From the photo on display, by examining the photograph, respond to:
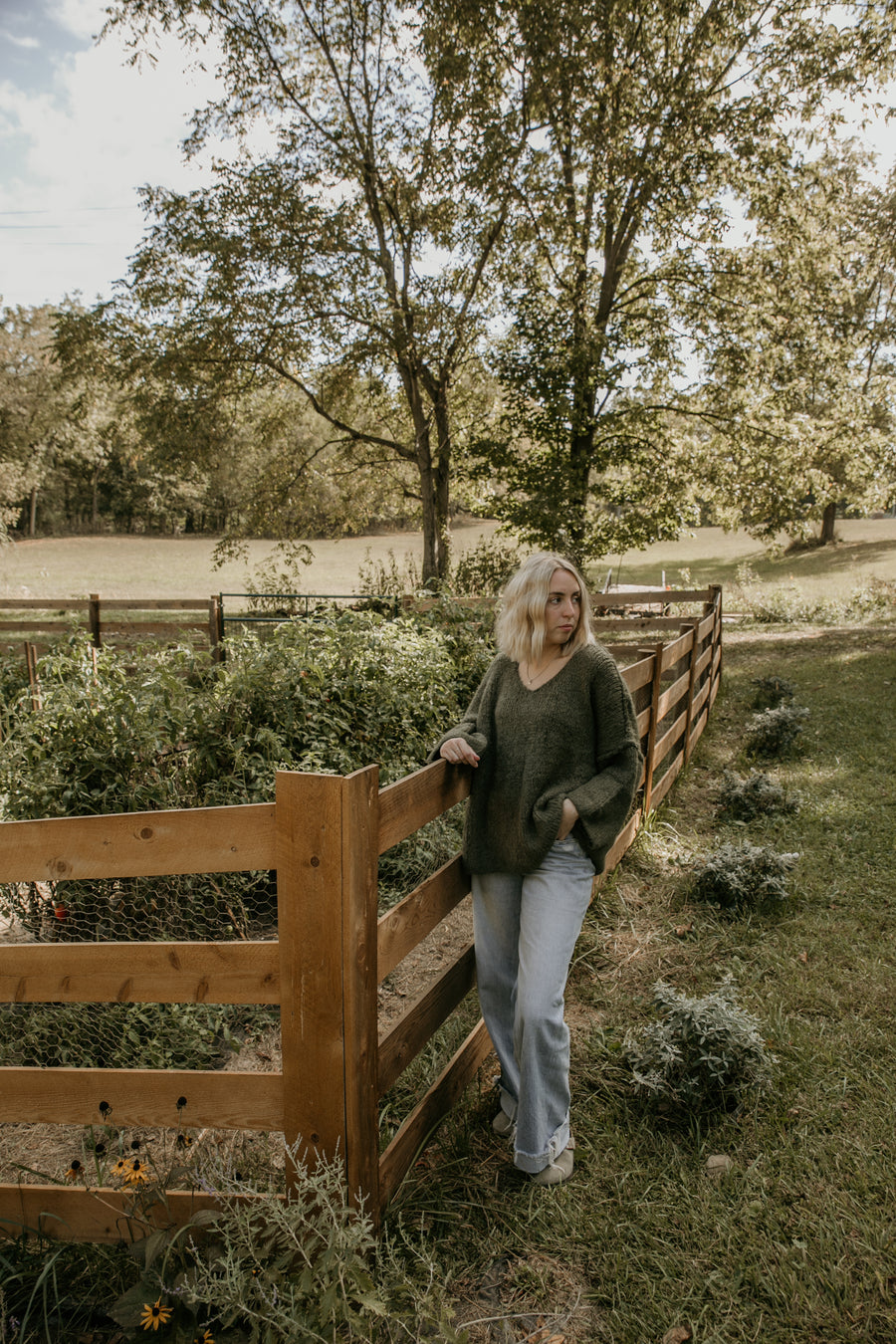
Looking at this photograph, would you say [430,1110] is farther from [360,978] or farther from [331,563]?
[331,563]

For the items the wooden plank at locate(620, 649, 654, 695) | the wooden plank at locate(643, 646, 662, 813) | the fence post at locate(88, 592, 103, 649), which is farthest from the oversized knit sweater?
the fence post at locate(88, 592, 103, 649)

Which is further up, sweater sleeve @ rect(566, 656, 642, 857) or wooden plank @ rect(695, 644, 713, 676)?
sweater sleeve @ rect(566, 656, 642, 857)

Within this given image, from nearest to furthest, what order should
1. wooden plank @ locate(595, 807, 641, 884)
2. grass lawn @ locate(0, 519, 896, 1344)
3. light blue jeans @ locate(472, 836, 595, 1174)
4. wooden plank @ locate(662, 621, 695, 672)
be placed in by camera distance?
grass lawn @ locate(0, 519, 896, 1344) → light blue jeans @ locate(472, 836, 595, 1174) → wooden plank @ locate(595, 807, 641, 884) → wooden plank @ locate(662, 621, 695, 672)

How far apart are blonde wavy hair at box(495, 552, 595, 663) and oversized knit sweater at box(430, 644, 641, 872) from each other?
9 centimetres

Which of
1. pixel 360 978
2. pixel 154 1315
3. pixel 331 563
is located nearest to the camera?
pixel 154 1315

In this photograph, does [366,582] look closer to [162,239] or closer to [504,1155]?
[162,239]

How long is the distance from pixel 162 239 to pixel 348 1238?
15185 millimetres

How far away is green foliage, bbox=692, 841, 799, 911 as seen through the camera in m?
4.42

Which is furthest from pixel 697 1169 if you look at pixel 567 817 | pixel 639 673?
pixel 639 673

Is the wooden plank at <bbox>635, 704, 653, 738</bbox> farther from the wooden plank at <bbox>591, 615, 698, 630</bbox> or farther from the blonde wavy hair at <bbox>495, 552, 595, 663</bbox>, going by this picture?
the wooden plank at <bbox>591, 615, 698, 630</bbox>

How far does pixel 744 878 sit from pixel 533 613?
104 inches

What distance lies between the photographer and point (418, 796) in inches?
91.1

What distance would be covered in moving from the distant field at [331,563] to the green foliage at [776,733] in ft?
58.3

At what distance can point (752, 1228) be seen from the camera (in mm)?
2320
